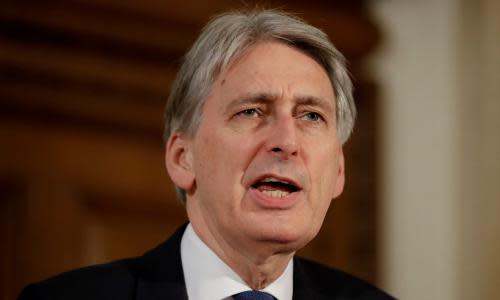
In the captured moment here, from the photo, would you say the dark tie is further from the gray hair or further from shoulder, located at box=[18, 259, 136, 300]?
the gray hair

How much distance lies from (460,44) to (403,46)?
198 millimetres

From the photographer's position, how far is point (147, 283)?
1.82 m

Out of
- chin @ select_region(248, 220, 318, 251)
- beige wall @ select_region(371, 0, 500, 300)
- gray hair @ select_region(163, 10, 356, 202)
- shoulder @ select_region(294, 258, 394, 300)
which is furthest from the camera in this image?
beige wall @ select_region(371, 0, 500, 300)

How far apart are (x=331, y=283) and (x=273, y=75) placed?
0.41 meters

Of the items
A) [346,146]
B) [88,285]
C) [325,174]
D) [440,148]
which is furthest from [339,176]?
[440,148]

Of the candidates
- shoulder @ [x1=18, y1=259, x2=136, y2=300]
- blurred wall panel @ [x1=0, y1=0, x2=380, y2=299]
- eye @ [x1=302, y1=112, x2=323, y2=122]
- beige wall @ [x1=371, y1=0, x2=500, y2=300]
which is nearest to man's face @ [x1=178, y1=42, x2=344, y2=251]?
eye @ [x1=302, y1=112, x2=323, y2=122]

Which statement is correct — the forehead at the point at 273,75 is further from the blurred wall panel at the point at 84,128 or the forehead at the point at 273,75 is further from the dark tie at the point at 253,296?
the blurred wall panel at the point at 84,128

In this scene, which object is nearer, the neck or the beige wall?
the neck

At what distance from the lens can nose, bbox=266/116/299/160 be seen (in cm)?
173

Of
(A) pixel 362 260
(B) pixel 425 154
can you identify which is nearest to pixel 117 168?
(A) pixel 362 260

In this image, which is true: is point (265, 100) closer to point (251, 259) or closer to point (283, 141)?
point (283, 141)

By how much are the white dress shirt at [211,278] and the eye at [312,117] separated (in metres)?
0.24

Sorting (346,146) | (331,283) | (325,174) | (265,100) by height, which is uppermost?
Answer: (265,100)

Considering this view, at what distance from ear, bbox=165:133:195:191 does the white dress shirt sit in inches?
3.3
